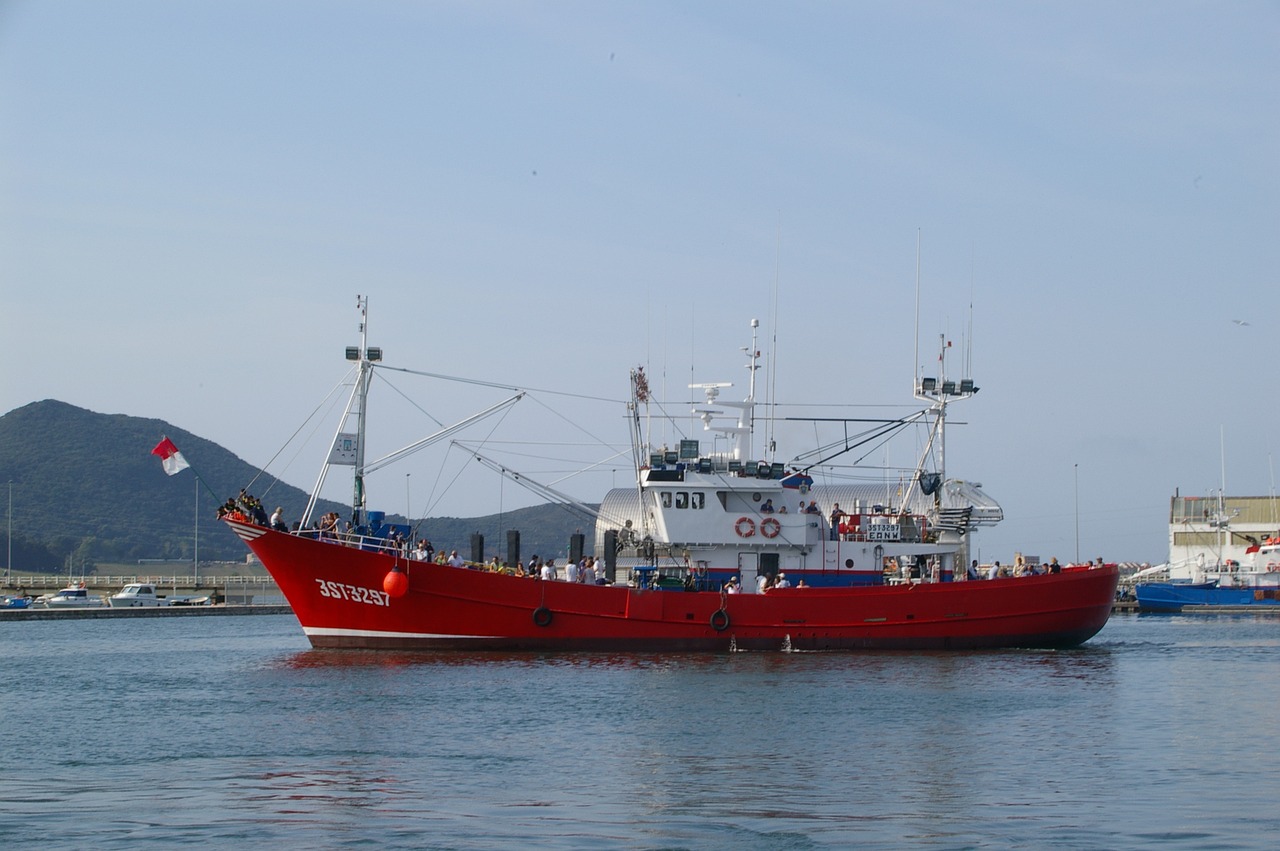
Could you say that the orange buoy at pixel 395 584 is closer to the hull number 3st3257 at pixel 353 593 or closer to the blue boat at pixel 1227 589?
the hull number 3st3257 at pixel 353 593

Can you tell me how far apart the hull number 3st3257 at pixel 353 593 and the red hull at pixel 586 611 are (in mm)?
23

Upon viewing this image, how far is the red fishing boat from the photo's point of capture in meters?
32.6

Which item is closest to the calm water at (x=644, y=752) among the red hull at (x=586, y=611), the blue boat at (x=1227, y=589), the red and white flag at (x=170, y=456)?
the red hull at (x=586, y=611)

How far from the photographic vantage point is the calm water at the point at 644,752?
14164 millimetres

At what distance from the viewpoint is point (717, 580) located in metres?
35.5

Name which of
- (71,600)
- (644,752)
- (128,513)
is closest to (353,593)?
(644,752)

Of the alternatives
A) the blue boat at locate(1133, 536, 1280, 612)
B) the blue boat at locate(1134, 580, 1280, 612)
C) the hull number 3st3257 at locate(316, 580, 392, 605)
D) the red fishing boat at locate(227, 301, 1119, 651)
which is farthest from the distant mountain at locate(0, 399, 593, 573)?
the hull number 3st3257 at locate(316, 580, 392, 605)

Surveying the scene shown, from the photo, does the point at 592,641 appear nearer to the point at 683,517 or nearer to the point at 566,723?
the point at 683,517

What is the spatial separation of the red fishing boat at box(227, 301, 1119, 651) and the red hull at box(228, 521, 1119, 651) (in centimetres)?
3

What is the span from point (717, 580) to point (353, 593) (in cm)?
906

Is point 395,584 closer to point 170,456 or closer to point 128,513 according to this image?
point 170,456

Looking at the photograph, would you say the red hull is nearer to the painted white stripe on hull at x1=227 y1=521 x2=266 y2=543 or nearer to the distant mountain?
the painted white stripe on hull at x1=227 y1=521 x2=266 y2=543

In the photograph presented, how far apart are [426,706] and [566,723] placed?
312 centimetres

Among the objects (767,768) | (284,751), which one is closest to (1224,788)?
(767,768)
